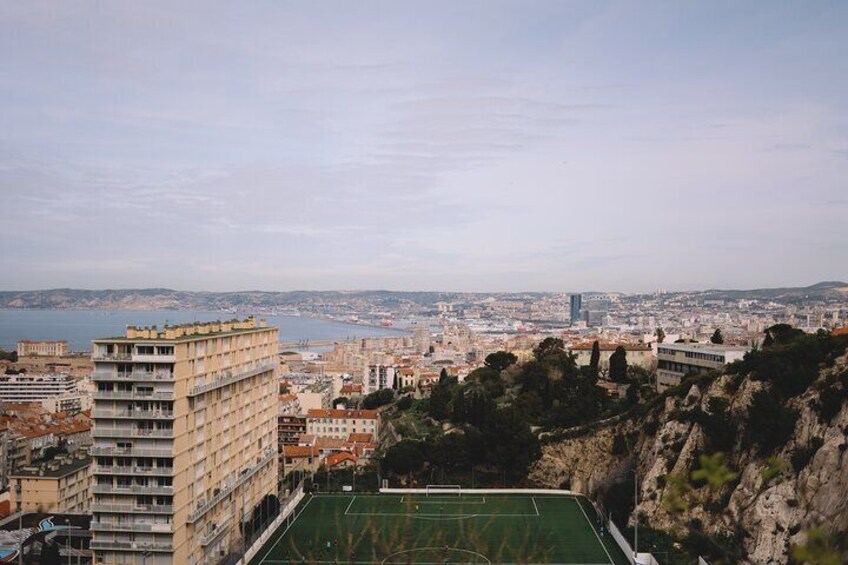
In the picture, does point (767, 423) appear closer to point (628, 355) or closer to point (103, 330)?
point (628, 355)

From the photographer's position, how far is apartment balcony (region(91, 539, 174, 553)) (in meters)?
17.4

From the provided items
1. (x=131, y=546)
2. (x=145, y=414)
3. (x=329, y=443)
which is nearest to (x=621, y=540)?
(x=131, y=546)

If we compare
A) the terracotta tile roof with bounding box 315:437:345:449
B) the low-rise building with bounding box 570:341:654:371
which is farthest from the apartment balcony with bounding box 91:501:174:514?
the low-rise building with bounding box 570:341:654:371

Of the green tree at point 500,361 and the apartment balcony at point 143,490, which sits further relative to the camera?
the green tree at point 500,361

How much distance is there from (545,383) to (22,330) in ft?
469

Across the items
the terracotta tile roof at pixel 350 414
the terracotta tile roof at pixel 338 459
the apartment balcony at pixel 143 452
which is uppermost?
the apartment balcony at pixel 143 452

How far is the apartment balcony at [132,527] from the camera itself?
1734cm

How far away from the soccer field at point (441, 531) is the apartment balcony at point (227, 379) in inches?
183

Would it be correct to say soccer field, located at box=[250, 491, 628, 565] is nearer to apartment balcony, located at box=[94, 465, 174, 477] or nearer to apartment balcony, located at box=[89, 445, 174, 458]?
apartment balcony, located at box=[94, 465, 174, 477]

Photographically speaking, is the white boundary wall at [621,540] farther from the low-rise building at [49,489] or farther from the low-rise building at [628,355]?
the low-rise building at [628,355]

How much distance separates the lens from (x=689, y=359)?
34.8m

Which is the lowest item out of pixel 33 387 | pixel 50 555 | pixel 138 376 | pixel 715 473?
pixel 33 387

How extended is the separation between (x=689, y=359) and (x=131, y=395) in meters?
25.3

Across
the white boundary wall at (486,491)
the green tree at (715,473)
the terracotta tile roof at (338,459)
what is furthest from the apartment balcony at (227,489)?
the green tree at (715,473)
